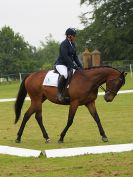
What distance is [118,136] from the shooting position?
575 inches

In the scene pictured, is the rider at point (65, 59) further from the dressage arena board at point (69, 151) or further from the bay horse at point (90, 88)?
the dressage arena board at point (69, 151)

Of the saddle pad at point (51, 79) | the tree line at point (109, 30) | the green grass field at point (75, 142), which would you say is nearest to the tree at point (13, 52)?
the tree line at point (109, 30)

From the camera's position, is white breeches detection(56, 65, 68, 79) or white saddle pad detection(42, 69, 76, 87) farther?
white saddle pad detection(42, 69, 76, 87)

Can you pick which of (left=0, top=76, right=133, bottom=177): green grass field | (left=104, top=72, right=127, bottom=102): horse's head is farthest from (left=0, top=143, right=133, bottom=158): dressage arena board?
(left=104, top=72, right=127, bottom=102): horse's head

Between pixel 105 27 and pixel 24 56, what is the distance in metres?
26.6

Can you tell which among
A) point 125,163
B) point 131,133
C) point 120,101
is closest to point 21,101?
point 131,133

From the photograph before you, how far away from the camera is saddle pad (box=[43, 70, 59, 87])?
14.2m

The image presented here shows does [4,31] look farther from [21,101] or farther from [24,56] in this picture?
[21,101]

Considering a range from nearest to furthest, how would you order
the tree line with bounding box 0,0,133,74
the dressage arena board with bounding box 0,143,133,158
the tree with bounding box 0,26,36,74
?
the dressage arena board with bounding box 0,143,133,158 < the tree line with bounding box 0,0,133,74 < the tree with bounding box 0,26,36,74

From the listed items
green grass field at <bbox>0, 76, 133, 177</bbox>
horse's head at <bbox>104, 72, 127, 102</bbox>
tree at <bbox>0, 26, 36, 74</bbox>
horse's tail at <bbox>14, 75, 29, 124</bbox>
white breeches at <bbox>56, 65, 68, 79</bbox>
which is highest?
white breeches at <bbox>56, 65, 68, 79</bbox>

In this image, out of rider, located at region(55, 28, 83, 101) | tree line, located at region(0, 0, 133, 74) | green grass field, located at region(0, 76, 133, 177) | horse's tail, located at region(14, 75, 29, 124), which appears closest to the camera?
green grass field, located at region(0, 76, 133, 177)

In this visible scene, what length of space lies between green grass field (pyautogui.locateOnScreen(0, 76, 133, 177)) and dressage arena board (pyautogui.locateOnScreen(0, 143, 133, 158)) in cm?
35

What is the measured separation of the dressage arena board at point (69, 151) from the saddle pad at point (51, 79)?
2.45 m

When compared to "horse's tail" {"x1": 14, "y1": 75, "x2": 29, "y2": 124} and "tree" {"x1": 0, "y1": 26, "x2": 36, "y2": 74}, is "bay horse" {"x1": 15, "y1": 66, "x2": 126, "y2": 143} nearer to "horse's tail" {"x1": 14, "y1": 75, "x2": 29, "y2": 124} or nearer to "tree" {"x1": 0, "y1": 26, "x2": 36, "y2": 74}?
"horse's tail" {"x1": 14, "y1": 75, "x2": 29, "y2": 124}
